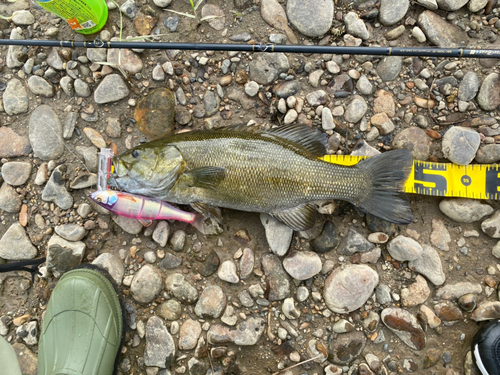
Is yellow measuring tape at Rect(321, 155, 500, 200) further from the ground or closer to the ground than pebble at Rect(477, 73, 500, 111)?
closer to the ground

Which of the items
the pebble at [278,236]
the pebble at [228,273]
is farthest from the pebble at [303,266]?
the pebble at [228,273]

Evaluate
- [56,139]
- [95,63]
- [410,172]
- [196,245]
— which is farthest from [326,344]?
[95,63]

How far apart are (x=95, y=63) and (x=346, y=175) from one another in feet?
10.1

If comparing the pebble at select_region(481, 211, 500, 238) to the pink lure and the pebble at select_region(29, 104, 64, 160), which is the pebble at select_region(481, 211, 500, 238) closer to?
the pink lure

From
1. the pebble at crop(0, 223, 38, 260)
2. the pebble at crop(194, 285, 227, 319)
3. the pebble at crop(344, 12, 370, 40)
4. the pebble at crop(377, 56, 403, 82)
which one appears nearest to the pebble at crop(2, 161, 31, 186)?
the pebble at crop(0, 223, 38, 260)

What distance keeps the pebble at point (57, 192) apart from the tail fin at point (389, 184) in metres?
3.22

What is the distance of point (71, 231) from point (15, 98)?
5.61ft

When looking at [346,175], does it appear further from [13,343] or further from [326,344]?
[13,343]

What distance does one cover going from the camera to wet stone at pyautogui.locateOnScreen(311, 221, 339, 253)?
3.45m

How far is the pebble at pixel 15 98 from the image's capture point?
3703 millimetres

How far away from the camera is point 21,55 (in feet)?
12.2

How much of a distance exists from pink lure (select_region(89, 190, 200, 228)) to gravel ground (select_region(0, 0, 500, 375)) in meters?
0.24

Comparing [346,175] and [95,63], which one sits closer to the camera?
[346,175]

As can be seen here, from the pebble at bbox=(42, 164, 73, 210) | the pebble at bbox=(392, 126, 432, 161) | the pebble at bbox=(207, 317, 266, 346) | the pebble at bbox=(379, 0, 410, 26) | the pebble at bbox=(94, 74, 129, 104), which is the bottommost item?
the pebble at bbox=(207, 317, 266, 346)
